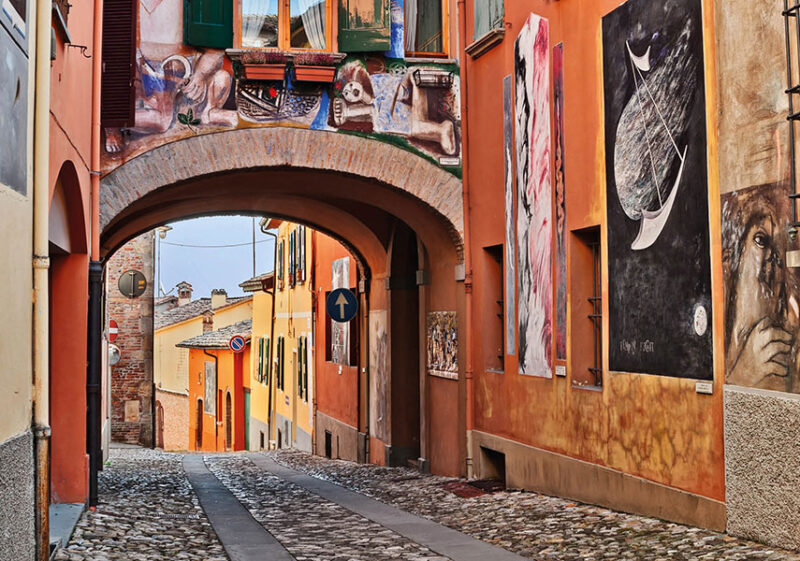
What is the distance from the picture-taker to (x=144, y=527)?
350 inches

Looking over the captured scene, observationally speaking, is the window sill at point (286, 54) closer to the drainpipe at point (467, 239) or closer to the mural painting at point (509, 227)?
the drainpipe at point (467, 239)

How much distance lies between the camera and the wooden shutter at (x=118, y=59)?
1117 cm

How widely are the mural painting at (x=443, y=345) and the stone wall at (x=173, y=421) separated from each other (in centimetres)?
3075

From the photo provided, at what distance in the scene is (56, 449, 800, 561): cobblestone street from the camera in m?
7.21

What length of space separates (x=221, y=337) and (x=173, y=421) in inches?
328

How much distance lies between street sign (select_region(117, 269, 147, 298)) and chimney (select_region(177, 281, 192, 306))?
122 feet

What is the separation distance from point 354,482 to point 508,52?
243 inches

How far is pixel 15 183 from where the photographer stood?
5.55m

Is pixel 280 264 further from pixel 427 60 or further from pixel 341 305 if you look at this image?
pixel 427 60

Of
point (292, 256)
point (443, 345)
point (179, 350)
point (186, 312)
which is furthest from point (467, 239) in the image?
point (186, 312)

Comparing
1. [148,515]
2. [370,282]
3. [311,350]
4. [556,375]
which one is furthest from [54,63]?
[311,350]

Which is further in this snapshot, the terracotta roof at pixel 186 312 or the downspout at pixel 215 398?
the terracotta roof at pixel 186 312

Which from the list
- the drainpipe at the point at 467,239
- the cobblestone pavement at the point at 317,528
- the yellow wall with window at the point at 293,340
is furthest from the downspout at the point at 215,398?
the drainpipe at the point at 467,239

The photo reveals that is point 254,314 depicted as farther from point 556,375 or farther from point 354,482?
point 556,375
